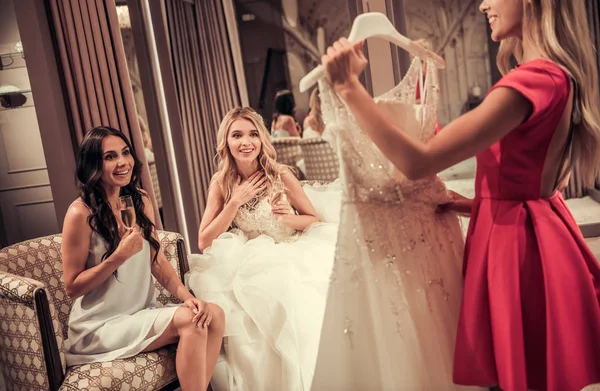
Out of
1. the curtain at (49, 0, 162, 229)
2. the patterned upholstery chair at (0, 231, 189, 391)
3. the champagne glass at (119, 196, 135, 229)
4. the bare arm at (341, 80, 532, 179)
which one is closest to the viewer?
the bare arm at (341, 80, 532, 179)

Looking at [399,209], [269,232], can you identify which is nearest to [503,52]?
[399,209]

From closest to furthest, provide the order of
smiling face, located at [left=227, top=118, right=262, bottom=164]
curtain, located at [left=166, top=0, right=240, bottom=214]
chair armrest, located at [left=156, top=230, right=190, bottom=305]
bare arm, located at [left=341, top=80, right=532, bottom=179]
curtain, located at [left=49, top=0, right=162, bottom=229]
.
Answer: bare arm, located at [left=341, top=80, right=532, bottom=179], chair armrest, located at [left=156, top=230, right=190, bottom=305], smiling face, located at [left=227, top=118, right=262, bottom=164], curtain, located at [left=49, top=0, right=162, bottom=229], curtain, located at [left=166, top=0, right=240, bottom=214]

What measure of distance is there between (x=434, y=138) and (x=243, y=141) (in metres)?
1.65

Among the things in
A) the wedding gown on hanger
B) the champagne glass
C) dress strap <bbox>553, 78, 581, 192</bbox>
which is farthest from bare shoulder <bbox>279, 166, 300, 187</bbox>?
dress strap <bbox>553, 78, 581, 192</bbox>

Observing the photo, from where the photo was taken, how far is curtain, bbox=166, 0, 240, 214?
402 centimetres

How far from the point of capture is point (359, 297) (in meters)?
1.46

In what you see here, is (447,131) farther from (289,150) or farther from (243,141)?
(289,150)

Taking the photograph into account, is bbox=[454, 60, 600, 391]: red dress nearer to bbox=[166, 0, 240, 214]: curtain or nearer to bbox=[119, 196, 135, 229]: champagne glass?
bbox=[119, 196, 135, 229]: champagne glass

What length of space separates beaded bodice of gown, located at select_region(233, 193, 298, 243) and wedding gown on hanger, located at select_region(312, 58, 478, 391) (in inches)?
49.6

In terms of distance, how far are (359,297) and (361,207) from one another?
24cm

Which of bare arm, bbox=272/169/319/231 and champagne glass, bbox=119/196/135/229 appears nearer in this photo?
champagne glass, bbox=119/196/135/229

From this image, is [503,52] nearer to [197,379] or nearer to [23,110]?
[197,379]

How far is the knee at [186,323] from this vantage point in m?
2.08

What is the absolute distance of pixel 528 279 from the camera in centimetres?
133
